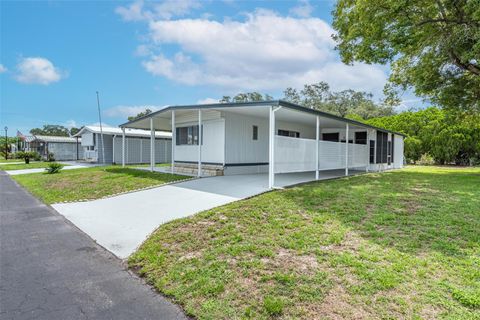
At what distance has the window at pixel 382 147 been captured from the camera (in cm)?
1614

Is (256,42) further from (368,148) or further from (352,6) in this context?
(368,148)

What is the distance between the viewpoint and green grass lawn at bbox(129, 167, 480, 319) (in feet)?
8.59

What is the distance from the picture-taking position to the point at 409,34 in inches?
407

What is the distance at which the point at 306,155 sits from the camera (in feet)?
31.9

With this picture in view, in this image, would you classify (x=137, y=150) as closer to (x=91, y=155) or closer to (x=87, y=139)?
(x=91, y=155)

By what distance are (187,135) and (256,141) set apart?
350 centimetres

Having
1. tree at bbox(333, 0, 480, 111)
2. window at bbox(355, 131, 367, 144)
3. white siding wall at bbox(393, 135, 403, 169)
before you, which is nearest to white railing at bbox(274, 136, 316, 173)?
tree at bbox(333, 0, 480, 111)

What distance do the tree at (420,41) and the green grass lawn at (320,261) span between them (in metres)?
7.31

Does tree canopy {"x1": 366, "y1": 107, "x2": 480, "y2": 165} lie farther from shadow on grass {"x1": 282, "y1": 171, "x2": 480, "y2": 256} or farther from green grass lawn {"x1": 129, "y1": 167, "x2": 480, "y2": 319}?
green grass lawn {"x1": 129, "y1": 167, "x2": 480, "y2": 319}

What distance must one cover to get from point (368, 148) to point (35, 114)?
257 ft

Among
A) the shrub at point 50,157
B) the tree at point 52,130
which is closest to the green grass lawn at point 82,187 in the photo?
the shrub at point 50,157

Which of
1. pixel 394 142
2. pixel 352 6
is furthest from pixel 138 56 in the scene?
pixel 394 142

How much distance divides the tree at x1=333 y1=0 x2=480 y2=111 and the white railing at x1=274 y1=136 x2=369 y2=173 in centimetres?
426

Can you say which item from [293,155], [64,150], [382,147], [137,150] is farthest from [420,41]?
[64,150]
